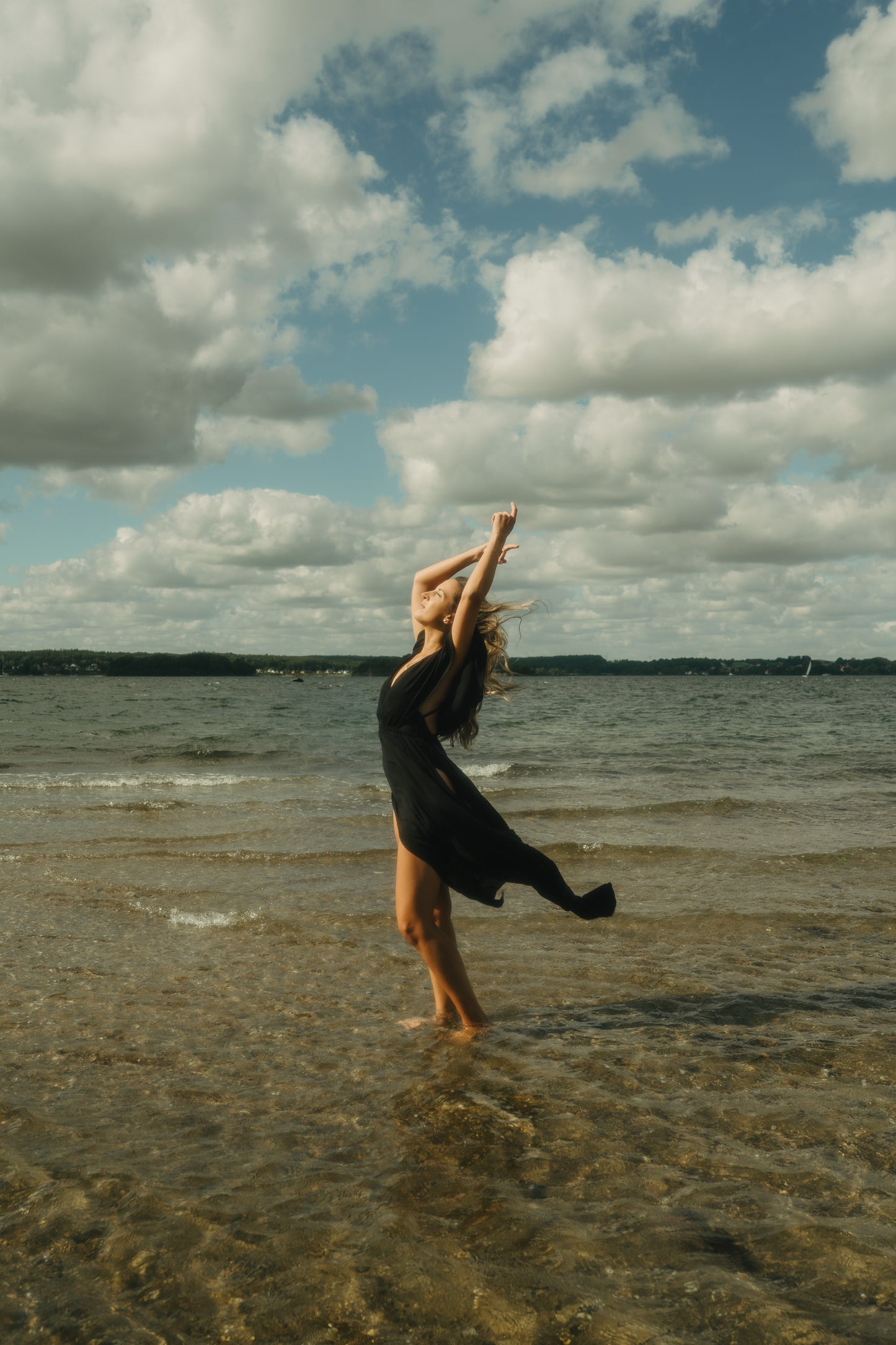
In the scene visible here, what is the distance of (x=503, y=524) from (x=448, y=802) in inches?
59.1

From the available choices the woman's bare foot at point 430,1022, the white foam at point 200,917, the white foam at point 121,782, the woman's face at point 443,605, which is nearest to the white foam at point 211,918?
the white foam at point 200,917

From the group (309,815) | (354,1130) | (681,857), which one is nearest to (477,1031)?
(354,1130)

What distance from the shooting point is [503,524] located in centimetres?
466

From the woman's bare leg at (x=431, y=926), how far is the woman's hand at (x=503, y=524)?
1.73 meters

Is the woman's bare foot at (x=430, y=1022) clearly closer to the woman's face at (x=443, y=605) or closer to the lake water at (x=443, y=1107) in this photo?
the lake water at (x=443, y=1107)

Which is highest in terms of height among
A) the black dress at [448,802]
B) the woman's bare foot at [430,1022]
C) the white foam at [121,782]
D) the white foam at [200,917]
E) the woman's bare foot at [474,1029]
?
the black dress at [448,802]

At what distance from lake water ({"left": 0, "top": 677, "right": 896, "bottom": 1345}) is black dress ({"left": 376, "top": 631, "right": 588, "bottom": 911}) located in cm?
97

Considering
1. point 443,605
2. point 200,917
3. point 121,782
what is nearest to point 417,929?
point 443,605

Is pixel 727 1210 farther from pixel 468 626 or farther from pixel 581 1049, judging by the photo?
pixel 468 626

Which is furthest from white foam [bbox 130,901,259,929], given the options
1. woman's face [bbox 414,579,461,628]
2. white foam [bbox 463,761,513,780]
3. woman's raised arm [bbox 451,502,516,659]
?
white foam [bbox 463,761,513,780]

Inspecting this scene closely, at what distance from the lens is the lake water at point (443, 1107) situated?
2.78 metres

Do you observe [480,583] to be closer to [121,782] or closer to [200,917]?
[200,917]

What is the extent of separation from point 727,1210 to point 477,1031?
6.92 ft

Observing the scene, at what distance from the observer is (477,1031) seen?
5.20 metres
